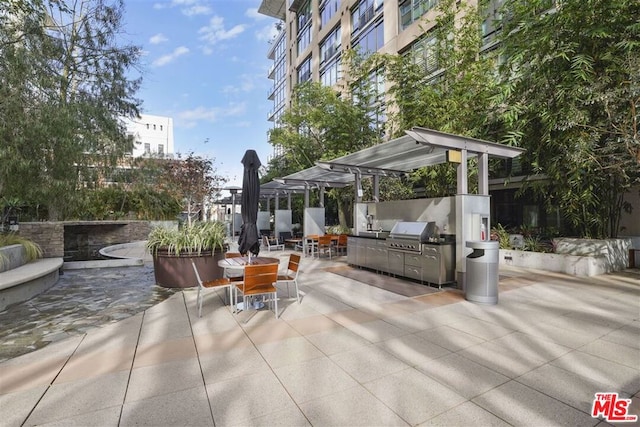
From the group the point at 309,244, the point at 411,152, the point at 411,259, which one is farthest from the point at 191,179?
the point at 411,259

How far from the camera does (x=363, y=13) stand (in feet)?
67.5

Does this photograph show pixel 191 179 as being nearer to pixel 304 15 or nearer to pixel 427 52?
pixel 427 52

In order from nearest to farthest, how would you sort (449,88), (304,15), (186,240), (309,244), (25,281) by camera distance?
(25,281)
(186,240)
(449,88)
(309,244)
(304,15)

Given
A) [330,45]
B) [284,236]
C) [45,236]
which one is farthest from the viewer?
[330,45]

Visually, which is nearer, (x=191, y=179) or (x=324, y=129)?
(x=324, y=129)

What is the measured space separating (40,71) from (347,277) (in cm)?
912

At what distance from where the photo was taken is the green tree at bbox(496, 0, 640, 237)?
6.21 meters

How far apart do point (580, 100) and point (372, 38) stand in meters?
15.4

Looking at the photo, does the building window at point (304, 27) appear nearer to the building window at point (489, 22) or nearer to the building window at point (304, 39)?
the building window at point (304, 39)

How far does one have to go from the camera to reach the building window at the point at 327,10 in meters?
23.6

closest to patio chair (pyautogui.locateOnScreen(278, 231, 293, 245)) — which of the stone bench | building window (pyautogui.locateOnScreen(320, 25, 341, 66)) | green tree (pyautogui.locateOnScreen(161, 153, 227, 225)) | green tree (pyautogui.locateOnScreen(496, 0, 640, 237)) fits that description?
green tree (pyautogui.locateOnScreen(161, 153, 227, 225))

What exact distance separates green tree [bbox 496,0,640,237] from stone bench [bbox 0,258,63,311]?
10.4 m

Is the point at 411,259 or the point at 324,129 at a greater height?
the point at 324,129

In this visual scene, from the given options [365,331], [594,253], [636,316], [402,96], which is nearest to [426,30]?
[402,96]
